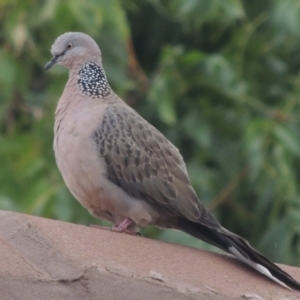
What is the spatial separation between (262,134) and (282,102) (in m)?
0.69

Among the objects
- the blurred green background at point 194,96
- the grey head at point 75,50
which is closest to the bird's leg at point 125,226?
the grey head at point 75,50

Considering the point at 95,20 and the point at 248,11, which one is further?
the point at 248,11

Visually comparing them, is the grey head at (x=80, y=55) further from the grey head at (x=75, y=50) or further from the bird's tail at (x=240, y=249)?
the bird's tail at (x=240, y=249)

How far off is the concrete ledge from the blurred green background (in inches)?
84.9

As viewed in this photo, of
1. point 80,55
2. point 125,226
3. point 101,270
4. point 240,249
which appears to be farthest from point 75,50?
point 101,270

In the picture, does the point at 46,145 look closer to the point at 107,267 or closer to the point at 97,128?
the point at 97,128

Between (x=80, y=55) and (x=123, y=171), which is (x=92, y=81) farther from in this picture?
(x=123, y=171)

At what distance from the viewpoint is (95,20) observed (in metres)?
5.46

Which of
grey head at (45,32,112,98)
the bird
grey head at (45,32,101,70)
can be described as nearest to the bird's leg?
the bird

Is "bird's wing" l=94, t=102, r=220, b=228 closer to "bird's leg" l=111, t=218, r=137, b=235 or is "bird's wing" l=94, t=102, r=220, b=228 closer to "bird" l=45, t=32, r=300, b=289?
"bird" l=45, t=32, r=300, b=289

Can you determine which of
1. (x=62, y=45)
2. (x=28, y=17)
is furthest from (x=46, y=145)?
(x=62, y=45)

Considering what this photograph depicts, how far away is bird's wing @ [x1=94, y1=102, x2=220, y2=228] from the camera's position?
12.0ft

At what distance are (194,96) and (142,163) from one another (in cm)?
262

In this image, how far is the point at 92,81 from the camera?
13.1ft
